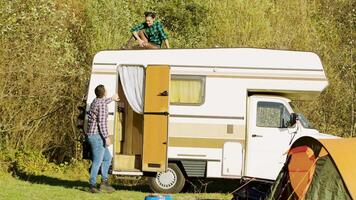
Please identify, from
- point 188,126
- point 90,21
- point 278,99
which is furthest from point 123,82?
point 90,21

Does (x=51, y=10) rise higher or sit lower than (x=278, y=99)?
higher

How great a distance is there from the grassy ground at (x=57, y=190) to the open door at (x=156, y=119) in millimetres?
701

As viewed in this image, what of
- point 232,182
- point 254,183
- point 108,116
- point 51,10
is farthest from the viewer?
point 51,10

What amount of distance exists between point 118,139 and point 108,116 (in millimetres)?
771

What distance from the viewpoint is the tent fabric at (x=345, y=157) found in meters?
7.84

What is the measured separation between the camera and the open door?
13.2 meters

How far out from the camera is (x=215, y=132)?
523 inches

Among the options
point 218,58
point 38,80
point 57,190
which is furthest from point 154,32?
point 57,190

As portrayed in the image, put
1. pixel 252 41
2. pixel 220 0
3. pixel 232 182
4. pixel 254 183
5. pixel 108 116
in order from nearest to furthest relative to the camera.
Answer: pixel 254 183 → pixel 108 116 → pixel 232 182 → pixel 252 41 → pixel 220 0

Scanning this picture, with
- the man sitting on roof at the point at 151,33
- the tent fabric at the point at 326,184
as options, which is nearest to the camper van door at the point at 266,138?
the man sitting on roof at the point at 151,33

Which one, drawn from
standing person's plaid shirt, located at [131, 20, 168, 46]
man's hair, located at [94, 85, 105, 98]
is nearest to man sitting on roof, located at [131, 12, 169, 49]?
standing person's plaid shirt, located at [131, 20, 168, 46]

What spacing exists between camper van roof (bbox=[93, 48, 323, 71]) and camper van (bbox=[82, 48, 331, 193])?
0.02 m

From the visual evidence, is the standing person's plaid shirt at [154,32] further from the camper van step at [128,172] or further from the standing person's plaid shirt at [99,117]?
the camper van step at [128,172]

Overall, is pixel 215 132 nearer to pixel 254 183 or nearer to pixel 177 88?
pixel 177 88
